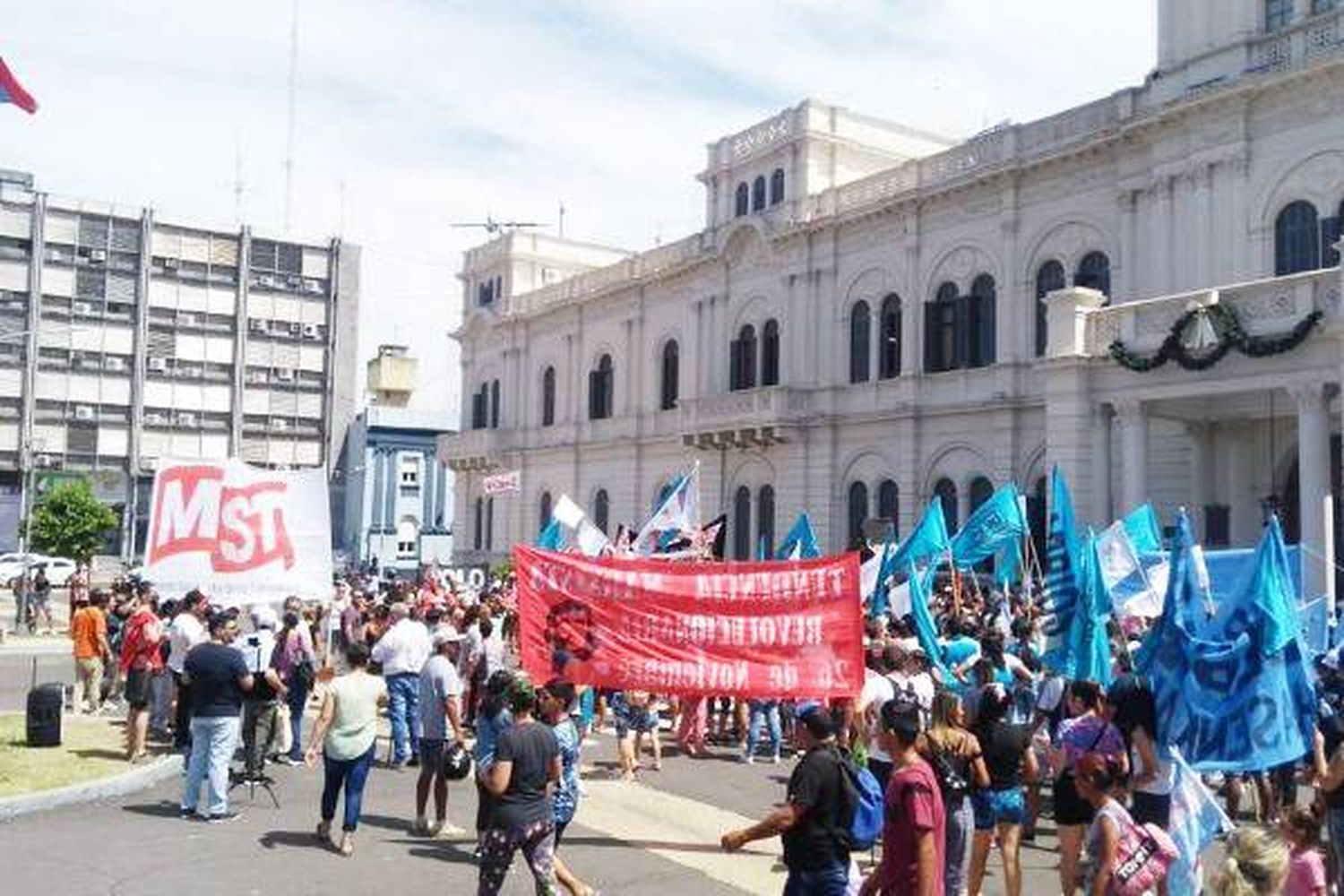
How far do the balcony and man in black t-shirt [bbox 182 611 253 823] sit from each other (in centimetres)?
2703

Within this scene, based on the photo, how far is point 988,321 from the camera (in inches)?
1268

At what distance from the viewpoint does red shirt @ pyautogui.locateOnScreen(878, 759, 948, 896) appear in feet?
19.9

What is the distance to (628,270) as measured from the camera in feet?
154

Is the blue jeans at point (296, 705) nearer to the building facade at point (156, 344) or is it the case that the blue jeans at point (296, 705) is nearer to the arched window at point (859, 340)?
the arched window at point (859, 340)

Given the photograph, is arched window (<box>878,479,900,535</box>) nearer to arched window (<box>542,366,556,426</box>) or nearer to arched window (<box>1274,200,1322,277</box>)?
arched window (<box>1274,200,1322,277</box>)

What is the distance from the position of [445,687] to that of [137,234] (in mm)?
68428

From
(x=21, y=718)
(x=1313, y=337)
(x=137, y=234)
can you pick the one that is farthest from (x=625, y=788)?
(x=137, y=234)

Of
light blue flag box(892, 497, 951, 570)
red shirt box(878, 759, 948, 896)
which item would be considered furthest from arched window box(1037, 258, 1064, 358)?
red shirt box(878, 759, 948, 896)

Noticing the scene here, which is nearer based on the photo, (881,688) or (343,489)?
Answer: (881,688)

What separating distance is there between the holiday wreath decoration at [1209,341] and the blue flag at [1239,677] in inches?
540

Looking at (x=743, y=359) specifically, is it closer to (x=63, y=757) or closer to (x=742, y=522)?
(x=742, y=522)

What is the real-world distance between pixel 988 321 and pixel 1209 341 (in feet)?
34.3

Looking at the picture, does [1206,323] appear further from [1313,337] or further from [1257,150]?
[1257,150]

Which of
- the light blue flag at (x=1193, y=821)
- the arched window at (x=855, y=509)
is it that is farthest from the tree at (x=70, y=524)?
the light blue flag at (x=1193, y=821)
